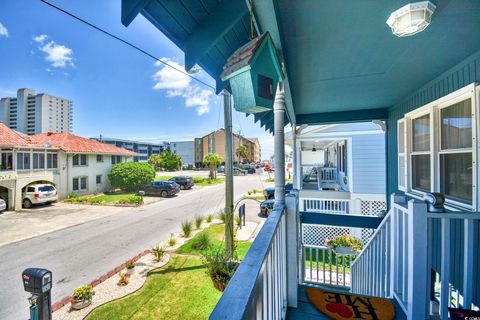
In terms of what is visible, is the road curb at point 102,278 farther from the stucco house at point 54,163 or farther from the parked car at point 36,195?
the stucco house at point 54,163

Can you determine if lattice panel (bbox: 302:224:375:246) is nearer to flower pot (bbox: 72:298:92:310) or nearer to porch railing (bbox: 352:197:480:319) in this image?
porch railing (bbox: 352:197:480:319)

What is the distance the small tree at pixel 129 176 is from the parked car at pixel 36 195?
4.37 meters

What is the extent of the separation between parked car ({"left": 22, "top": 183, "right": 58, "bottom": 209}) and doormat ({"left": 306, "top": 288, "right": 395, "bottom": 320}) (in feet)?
52.4

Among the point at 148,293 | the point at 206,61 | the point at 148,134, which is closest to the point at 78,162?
the point at 148,293

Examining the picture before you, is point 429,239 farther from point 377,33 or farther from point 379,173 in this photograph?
point 379,173

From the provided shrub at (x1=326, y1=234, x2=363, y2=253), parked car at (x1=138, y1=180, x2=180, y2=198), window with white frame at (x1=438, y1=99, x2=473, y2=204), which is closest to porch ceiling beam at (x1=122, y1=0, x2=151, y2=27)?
window with white frame at (x1=438, y1=99, x2=473, y2=204)

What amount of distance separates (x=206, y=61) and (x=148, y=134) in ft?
158

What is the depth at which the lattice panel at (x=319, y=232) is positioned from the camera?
7.80 m

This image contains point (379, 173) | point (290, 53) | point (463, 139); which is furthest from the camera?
point (379, 173)

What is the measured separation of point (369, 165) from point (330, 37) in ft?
21.8

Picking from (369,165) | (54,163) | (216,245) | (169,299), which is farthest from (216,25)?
(54,163)

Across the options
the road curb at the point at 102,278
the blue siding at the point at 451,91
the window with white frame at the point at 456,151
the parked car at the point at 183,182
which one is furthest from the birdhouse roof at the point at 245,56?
the parked car at the point at 183,182

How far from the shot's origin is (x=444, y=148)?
120 inches

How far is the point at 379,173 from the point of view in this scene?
7387 millimetres
